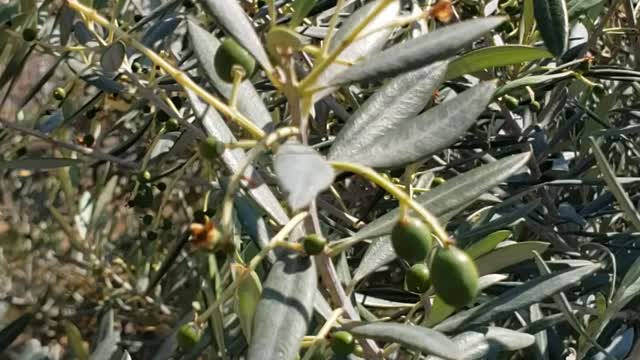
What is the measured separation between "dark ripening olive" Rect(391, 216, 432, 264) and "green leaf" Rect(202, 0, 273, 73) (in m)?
0.16

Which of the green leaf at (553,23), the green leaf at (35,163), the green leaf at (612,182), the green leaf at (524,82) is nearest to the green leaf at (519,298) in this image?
the green leaf at (612,182)

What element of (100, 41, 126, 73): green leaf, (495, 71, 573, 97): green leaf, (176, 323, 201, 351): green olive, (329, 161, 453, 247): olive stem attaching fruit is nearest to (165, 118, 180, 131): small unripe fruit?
(100, 41, 126, 73): green leaf

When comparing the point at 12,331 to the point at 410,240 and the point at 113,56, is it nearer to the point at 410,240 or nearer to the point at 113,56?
the point at 113,56

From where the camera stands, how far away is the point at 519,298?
99 cm

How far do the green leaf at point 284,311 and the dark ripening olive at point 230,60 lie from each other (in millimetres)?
155

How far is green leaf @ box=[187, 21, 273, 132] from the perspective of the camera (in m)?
0.87

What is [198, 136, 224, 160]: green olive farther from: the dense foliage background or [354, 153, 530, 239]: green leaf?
A: [354, 153, 530, 239]: green leaf

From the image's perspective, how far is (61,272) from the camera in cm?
276

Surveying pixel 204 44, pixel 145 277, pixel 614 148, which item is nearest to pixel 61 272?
pixel 145 277

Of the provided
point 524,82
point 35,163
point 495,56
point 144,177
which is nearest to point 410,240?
point 495,56

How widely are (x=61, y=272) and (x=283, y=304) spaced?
208 cm

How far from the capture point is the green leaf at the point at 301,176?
0.55 meters

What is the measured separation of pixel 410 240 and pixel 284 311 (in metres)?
0.13

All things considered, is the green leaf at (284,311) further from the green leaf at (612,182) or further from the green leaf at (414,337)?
the green leaf at (612,182)
